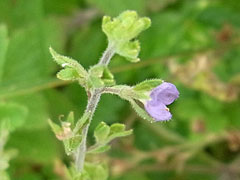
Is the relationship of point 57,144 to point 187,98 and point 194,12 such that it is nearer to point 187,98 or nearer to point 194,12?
point 187,98

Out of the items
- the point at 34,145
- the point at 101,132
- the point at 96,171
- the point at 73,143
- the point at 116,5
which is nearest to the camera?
the point at 73,143

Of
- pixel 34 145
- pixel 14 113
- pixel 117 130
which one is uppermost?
pixel 34 145

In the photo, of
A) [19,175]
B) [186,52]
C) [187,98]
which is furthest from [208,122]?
[19,175]

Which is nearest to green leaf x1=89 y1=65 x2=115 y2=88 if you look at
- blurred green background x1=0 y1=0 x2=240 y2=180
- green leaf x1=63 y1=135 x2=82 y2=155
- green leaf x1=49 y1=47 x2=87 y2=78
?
green leaf x1=49 y1=47 x2=87 y2=78

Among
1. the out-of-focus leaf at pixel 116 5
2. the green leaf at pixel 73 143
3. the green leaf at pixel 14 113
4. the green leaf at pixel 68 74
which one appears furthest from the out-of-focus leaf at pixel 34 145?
the green leaf at pixel 68 74

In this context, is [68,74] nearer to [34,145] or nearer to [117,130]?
[117,130]

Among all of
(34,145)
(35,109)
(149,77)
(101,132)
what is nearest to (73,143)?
(101,132)
